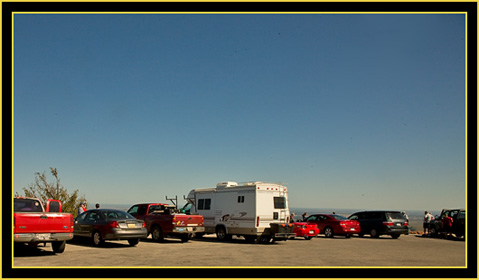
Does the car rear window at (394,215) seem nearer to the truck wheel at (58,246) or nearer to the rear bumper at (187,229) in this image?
the rear bumper at (187,229)

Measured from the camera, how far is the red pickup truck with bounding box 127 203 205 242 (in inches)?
768

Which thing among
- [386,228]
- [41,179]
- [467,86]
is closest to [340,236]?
[386,228]

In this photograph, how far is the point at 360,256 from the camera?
14727 millimetres

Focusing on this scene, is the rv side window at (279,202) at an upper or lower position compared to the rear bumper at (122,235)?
upper

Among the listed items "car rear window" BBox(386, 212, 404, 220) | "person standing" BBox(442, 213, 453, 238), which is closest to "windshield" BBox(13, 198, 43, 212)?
"car rear window" BBox(386, 212, 404, 220)

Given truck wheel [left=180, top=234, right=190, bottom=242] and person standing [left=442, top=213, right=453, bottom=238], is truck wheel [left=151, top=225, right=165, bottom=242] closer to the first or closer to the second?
truck wheel [left=180, top=234, right=190, bottom=242]

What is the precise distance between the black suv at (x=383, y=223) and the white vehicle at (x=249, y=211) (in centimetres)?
754

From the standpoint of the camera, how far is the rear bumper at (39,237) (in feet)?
41.3

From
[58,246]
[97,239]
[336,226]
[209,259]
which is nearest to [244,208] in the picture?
[97,239]

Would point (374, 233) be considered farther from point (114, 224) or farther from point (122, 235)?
point (114, 224)

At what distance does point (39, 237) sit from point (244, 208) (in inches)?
375

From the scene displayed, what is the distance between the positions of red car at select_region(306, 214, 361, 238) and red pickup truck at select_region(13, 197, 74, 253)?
51.1ft

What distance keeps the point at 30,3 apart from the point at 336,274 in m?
7.10

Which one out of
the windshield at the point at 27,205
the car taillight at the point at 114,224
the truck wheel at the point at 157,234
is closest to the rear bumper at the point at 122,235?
the car taillight at the point at 114,224
